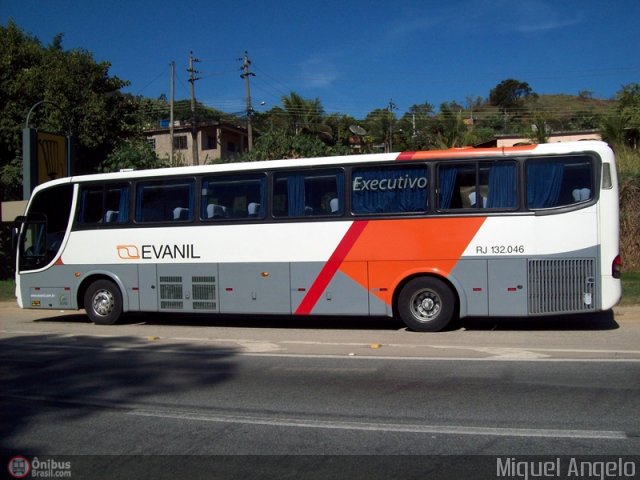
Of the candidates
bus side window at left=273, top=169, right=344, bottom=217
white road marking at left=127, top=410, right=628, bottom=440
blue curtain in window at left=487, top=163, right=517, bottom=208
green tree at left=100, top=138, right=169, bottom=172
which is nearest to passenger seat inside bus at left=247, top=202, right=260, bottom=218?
bus side window at left=273, top=169, right=344, bottom=217

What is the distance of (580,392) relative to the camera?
678 cm

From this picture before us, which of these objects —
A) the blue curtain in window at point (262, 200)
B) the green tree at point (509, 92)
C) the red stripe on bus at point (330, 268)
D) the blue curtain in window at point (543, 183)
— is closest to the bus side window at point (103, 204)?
the blue curtain in window at point (262, 200)

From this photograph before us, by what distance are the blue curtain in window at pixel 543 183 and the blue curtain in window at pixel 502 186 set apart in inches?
10.2

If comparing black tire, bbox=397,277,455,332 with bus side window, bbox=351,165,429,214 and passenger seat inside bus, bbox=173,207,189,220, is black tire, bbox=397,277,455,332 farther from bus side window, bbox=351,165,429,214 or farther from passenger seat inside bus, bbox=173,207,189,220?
passenger seat inside bus, bbox=173,207,189,220

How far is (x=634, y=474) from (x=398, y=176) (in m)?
7.28

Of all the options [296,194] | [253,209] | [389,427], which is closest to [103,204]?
[253,209]

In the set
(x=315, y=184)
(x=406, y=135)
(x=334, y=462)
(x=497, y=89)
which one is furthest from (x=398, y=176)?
(x=497, y=89)

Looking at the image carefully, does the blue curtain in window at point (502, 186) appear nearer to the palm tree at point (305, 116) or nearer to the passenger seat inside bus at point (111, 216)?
the passenger seat inside bus at point (111, 216)

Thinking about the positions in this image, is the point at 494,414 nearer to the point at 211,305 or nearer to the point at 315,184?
the point at 315,184

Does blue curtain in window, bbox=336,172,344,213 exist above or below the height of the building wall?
below

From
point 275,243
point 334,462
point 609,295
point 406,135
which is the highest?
point 406,135

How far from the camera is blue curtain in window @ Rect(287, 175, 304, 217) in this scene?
1169 centimetres

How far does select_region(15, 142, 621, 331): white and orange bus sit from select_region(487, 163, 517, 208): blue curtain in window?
2 cm

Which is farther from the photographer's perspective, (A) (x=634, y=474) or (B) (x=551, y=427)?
(B) (x=551, y=427)
